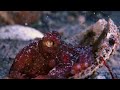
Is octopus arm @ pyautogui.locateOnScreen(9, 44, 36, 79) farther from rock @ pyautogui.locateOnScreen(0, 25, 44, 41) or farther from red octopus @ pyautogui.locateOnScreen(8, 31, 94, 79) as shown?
rock @ pyautogui.locateOnScreen(0, 25, 44, 41)

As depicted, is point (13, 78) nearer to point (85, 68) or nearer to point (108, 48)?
point (85, 68)

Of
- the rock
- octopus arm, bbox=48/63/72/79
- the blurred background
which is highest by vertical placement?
the blurred background

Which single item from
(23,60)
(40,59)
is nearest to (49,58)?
(40,59)

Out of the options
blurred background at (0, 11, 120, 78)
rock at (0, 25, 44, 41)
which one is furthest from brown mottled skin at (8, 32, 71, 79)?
blurred background at (0, 11, 120, 78)

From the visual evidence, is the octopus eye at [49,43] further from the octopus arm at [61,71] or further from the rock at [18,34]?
the rock at [18,34]

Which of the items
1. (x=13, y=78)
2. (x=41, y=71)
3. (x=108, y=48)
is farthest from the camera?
(x=41, y=71)

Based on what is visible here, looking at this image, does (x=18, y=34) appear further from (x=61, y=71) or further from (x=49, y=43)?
(x=61, y=71)
